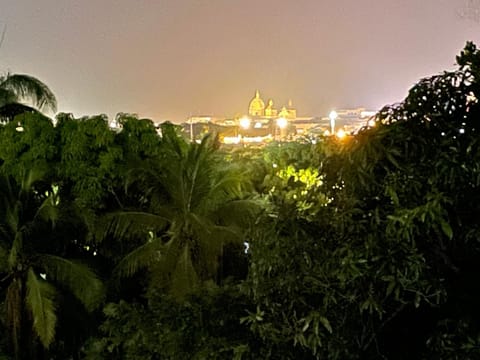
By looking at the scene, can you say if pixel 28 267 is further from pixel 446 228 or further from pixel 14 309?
pixel 446 228

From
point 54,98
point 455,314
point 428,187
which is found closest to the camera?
point 428,187

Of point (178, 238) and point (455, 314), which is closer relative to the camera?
point (455, 314)

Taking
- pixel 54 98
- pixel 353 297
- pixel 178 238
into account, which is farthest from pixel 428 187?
pixel 54 98

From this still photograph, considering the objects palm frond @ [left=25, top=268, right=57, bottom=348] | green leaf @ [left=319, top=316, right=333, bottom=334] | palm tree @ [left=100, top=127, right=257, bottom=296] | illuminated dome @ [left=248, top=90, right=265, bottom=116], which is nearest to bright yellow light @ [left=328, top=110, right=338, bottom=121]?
palm tree @ [left=100, top=127, right=257, bottom=296]

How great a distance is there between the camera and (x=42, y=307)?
8.77 meters

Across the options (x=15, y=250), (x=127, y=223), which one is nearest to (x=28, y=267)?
(x=15, y=250)

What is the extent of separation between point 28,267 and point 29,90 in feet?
17.0

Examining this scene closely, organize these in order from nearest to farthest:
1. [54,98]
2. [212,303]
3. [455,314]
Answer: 1. [455,314]
2. [212,303]
3. [54,98]

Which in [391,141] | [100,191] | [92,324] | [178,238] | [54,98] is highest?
[54,98]

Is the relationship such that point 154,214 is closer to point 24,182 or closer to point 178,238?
point 178,238

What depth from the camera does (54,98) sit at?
13.6 m

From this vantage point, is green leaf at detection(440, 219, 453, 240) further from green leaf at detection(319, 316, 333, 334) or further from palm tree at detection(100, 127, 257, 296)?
palm tree at detection(100, 127, 257, 296)

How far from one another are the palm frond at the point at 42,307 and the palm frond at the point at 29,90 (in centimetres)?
504

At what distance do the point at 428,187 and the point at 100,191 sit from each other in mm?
8066
